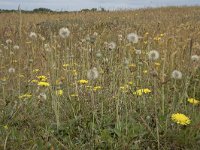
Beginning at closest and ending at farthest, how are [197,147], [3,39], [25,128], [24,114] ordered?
[197,147] < [25,128] < [24,114] < [3,39]

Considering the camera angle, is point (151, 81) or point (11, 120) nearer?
point (11, 120)

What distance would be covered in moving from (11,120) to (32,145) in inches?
22.2

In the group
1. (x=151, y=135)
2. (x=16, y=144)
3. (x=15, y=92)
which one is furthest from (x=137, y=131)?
(x=15, y=92)

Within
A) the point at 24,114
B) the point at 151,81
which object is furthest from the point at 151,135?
the point at 151,81

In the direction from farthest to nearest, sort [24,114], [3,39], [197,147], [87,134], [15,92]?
1. [3,39]
2. [15,92]
3. [24,114]
4. [87,134]
5. [197,147]

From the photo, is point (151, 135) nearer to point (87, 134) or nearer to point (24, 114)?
point (87, 134)

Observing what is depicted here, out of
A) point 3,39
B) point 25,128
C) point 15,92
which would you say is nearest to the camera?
point 25,128

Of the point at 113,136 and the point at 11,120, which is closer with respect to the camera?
the point at 113,136

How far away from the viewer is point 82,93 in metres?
3.20

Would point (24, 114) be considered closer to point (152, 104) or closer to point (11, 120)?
point (11, 120)

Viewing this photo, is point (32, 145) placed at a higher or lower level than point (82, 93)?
lower

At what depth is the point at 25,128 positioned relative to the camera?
9.17ft

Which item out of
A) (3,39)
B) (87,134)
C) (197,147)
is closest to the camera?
(197,147)

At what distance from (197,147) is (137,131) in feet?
1.36
